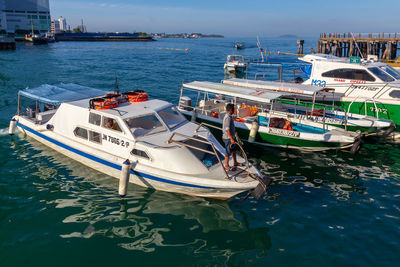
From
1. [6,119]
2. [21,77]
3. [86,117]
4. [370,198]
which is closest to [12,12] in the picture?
[21,77]

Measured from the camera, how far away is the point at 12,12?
12162cm

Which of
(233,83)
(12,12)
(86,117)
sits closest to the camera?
(86,117)

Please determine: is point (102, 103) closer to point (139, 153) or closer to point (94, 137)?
point (94, 137)

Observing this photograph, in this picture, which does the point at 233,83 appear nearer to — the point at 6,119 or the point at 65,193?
the point at 65,193

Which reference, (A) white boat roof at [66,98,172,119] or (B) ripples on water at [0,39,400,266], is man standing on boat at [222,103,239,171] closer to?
(B) ripples on water at [0,39,400,266]

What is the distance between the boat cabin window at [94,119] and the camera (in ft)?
36.5

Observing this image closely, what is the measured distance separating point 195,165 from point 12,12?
146916mm

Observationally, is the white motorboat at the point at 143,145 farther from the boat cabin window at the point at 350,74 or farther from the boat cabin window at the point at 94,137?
the boat cabin window at the point at 350,74

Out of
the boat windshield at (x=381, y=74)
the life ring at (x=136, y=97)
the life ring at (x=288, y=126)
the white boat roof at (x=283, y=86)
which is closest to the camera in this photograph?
the life ring at (x=136, y=97)

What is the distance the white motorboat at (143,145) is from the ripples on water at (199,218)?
0.74 m

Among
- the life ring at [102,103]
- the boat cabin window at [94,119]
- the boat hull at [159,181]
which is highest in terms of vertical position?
the life ring at [102,103]

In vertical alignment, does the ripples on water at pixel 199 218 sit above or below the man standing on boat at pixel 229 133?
below

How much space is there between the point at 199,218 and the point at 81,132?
611 cm

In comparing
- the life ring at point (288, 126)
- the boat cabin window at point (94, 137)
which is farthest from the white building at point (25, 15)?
the life ring at point (288, 126)
